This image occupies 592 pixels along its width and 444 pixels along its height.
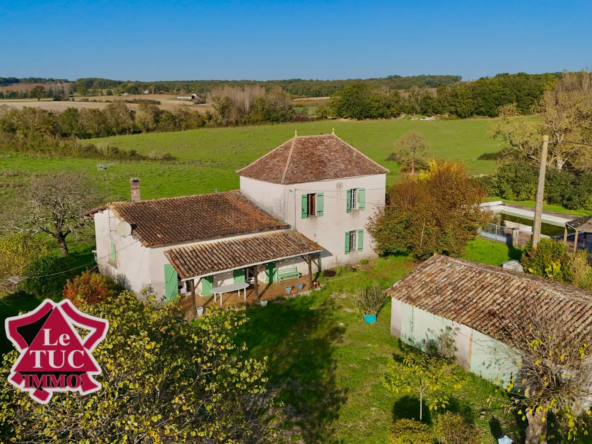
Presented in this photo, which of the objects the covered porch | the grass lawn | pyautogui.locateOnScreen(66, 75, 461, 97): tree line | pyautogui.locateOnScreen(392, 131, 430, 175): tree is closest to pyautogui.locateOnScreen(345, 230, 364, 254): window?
the covered porch

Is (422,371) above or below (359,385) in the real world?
above

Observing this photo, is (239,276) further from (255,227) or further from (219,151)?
(219,151)

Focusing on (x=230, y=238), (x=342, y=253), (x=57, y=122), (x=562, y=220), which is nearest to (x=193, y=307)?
(x=230, y=238)

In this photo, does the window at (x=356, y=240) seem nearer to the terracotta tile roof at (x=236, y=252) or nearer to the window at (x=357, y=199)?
the window at (x=357, y=199)

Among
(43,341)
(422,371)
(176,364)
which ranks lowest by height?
(422,371)

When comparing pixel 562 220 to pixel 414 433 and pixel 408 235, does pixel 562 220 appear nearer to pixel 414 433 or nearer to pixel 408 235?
pixel 408 235

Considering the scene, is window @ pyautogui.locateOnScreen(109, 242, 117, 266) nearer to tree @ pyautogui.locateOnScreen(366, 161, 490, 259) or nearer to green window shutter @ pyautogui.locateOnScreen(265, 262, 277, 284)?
green window shutter @ pyautogui.locateOnScreen(265, 262, 277, 284)

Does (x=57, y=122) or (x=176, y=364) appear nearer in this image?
(x=176, y=364)
